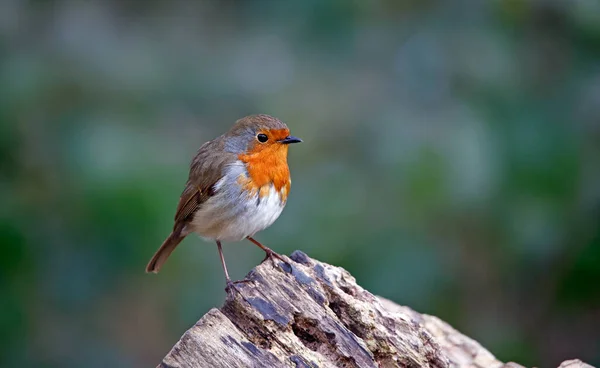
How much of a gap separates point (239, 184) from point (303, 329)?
1020 millimetres

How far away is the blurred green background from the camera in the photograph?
4418 mm

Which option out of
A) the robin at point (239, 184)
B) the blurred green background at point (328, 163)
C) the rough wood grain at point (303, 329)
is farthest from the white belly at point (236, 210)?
the rough wood grain at point (303, 329)

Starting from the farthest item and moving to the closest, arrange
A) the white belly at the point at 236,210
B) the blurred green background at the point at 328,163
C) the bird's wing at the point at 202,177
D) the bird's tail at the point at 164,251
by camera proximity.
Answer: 1. the blurred green background at the point at 328,163
2. the bird's tail at the point at 164,251
3. the bird's wing at the point at 202,177
4. the white belly at the point at 236,210

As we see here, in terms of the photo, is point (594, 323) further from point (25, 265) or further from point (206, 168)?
point (25, 265)

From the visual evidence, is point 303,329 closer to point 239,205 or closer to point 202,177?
point 239,205

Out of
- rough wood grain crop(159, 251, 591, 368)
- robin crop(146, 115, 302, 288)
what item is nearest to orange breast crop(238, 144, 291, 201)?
robin crop(146, 115, 302, 288)

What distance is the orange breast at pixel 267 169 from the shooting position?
3.98 metres

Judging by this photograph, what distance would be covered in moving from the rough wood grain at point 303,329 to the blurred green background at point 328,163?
3.29ft

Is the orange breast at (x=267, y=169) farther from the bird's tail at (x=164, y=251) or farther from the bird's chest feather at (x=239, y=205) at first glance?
the bird's tail at (x=164, y=251)

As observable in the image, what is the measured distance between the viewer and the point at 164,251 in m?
4.29

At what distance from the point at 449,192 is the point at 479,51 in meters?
0.95

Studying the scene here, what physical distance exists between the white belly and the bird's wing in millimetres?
56

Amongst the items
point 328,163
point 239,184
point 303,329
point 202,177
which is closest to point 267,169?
point 239,184

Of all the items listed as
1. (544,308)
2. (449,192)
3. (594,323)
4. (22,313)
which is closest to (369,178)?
(449,192)
